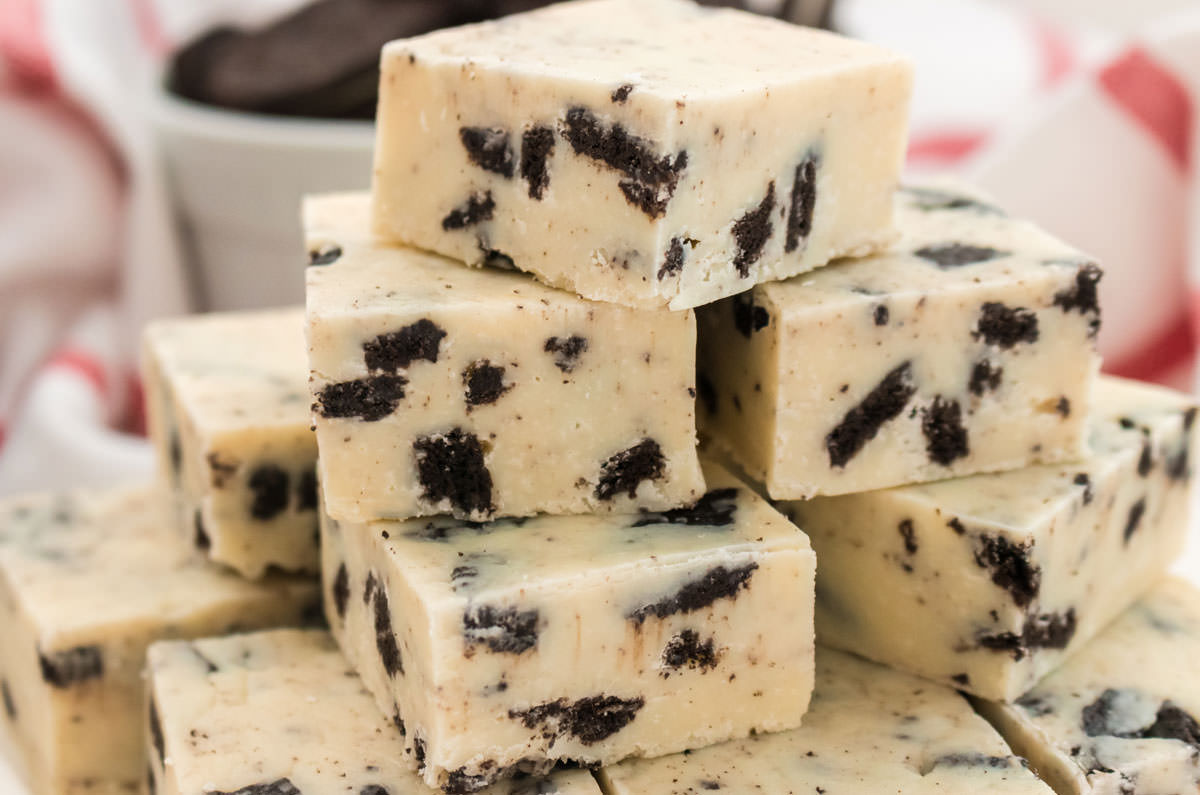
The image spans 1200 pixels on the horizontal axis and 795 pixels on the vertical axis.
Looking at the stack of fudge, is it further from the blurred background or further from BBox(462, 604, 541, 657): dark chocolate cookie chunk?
the blurred background

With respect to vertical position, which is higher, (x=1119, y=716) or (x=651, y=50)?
(x=651, y=50)

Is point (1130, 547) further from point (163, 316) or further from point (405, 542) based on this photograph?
point (163, 316)

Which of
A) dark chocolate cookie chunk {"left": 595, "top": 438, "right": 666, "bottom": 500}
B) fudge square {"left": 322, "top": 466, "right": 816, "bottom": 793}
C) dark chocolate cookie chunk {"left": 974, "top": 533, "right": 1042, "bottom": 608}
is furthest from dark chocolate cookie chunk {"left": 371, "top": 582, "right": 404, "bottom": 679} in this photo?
dark chocolate cookie chunk {"left": 974, "top": 533, "right": 1042, "bottom": 608}

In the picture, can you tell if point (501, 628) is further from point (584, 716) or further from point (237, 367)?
point (237, 367)

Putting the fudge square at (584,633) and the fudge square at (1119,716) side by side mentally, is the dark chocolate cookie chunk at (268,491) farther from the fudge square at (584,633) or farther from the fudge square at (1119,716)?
the fudge square at (1119,716)

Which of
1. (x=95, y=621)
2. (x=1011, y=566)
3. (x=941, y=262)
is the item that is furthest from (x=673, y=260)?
(x=95, y=621)

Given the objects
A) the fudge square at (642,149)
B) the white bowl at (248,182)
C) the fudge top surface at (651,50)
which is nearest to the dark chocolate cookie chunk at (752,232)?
the fudge square at (642,149)

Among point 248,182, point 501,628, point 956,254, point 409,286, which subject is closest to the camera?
point 501,628
